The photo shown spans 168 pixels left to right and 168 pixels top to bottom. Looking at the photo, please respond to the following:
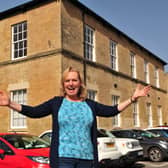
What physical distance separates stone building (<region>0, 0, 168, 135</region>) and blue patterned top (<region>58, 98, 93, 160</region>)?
38.9 ft

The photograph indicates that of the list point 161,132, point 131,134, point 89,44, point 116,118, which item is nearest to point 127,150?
point 131,134

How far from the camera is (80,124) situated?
9.57ft

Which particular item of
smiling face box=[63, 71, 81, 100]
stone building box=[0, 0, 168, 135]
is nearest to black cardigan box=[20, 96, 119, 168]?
smiling face box=[63, 71, 81, 100]

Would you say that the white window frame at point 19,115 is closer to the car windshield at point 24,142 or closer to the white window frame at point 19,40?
the white window frame at point 19,40

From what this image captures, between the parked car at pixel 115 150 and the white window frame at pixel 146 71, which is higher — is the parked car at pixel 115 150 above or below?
below

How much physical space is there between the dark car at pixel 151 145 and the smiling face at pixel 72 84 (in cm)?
912

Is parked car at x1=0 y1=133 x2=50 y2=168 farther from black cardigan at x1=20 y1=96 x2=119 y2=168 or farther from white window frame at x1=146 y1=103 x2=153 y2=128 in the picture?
white window frame at x1=146 y1=103 x2=153 y2=128

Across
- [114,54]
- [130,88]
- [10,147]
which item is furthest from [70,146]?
[130,88]

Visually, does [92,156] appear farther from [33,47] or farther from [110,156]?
[33,47]

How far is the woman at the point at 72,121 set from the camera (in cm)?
282

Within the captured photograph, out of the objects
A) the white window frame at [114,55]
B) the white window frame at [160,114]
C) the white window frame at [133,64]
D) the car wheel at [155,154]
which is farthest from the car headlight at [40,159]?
the white window frame at [160,114]

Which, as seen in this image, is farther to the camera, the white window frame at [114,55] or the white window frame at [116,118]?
the white window frame at [114,55]

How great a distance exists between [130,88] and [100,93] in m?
5.27

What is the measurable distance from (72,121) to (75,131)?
11 centimetres
